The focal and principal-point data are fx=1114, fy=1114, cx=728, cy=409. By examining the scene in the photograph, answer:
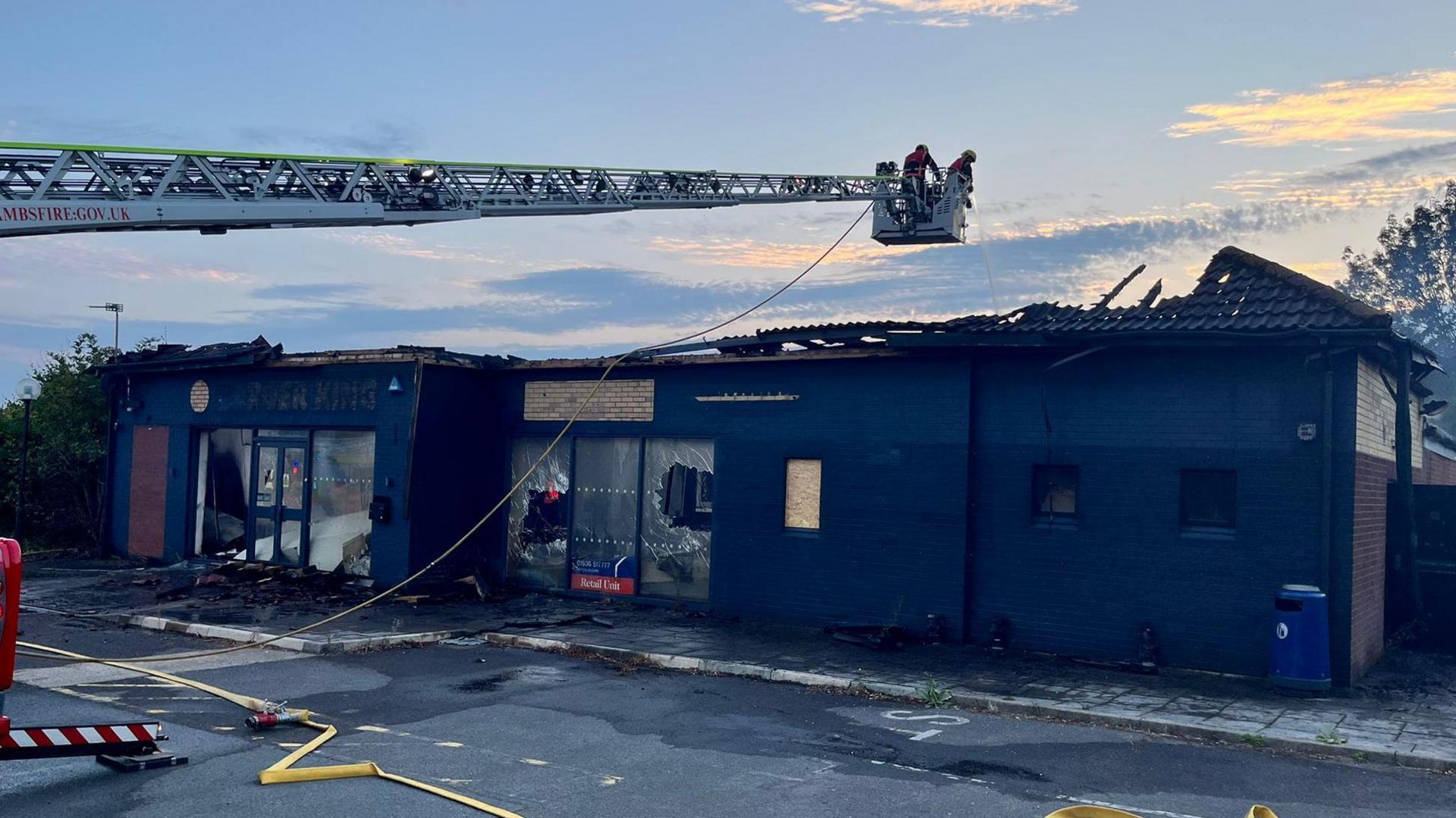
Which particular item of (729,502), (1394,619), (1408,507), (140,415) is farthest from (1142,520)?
(140,415)

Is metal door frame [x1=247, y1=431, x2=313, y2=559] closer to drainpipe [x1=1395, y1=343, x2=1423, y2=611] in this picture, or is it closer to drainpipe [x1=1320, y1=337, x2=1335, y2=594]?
drainpipe [x1=1320, y1=337, x2=1335, y2=594]

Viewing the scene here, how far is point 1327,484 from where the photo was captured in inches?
489

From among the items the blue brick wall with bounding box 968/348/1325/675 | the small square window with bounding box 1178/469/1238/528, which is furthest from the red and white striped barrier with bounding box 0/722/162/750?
the small square window with bounding box 1178/469/1238/528

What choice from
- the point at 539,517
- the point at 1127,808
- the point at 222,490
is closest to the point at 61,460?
the point at 222,490

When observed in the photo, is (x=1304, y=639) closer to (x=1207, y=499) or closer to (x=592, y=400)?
(x=1207, y=499)

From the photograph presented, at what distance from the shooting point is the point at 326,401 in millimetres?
20594

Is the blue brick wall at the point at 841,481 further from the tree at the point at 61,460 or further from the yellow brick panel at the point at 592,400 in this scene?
the tree at the point at 61,460

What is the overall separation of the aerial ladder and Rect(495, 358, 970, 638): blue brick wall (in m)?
3.21

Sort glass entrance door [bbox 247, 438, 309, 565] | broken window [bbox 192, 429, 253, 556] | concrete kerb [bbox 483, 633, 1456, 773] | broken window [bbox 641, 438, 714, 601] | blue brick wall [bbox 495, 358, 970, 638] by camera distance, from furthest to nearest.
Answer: broken window [bbox 192, 429, 253, 556] < glass entrance door [bbox 247, 438, 309, 565] < broken window [bbox 641, 438, 714, 601] < blue brick wall [bbox 495, 358, 970, 638] < concrete kerb [bbox 483, 633, 1456, 773]

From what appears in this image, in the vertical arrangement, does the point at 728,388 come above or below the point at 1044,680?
above

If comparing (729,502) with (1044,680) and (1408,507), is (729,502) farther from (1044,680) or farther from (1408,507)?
(1408,507)

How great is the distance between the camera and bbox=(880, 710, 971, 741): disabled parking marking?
1011 cm

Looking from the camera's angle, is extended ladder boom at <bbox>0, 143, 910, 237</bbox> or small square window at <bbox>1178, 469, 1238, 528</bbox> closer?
extended ladder boom at <bbox>0, 143, 910, 237</bbox>

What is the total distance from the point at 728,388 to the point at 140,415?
14.6 meters
